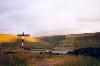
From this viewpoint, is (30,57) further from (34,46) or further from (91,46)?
(91,46)

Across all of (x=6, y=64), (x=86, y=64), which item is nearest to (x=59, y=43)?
(x=86, y=64)

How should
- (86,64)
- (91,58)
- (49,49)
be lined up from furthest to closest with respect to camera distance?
1. (49,49)
2. (91,58)
3. (86,64)

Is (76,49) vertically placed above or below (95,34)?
below

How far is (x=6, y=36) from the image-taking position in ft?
27.8

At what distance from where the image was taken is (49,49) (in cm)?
880

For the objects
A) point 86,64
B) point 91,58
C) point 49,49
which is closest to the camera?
point 86,64

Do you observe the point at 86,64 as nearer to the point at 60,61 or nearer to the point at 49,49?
the point at 60,61

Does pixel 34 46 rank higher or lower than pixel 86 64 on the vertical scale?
higher

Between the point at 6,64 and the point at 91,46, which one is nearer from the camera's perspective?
the point at 6,64

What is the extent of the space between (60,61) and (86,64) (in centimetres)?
91

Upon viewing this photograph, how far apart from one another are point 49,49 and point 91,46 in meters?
1.67

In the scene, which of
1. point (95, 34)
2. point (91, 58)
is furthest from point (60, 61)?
point (95, 34)

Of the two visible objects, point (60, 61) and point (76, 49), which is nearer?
point (60, 61)

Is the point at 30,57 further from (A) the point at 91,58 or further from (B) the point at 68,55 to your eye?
(A) the point at 91,58
